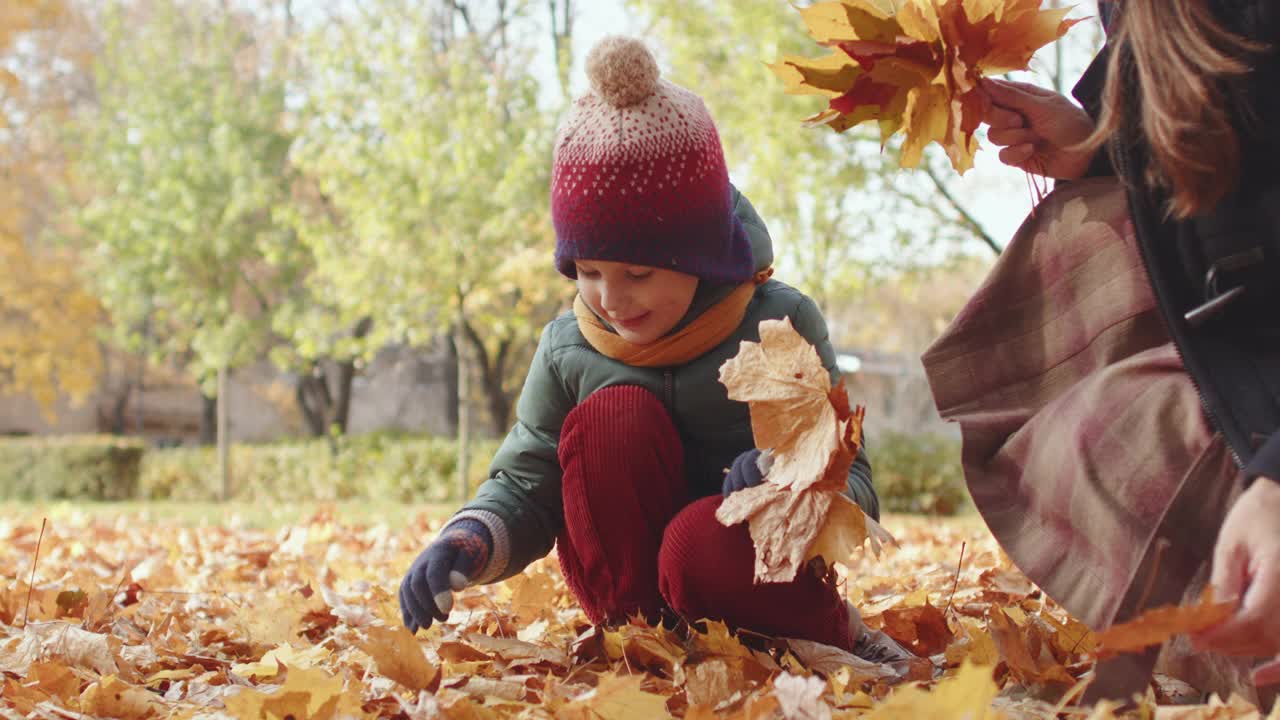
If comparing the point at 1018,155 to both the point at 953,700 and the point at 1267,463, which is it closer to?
the point at 1267,463

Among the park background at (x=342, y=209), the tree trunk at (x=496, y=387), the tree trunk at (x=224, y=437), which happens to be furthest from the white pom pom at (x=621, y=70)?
the tree trunk at (x=496, y=387)

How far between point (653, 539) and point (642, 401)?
268mm

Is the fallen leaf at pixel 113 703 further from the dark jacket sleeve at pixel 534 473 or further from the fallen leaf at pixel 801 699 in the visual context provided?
the fallen leaf at pixel 801 699

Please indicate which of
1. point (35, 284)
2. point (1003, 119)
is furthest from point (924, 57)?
point (35, 284)

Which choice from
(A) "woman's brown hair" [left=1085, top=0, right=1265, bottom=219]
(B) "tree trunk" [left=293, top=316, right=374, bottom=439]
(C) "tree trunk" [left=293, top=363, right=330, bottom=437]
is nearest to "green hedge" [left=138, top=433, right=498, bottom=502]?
(B) "tree trunk" [left=293, top=316, right=374, bottom=439]

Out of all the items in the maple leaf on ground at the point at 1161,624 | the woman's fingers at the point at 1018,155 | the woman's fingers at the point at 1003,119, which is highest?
the woman's fingers at the point at 1003,119

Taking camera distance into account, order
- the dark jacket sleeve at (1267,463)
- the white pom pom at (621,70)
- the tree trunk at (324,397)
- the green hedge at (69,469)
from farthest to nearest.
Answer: the tree trunk at (324,397) → the green hedge at (69,469) → the white pom pom at (621,70) → the dark jacket sleeve at (1267,463)

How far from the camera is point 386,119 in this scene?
10633 mm

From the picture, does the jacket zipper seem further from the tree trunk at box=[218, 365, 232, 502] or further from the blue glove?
the tree trunk at box=[218, 365, 232, 502]

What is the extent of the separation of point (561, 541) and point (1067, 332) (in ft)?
3.49

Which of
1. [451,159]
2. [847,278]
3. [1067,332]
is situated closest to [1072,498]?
[1067,332]

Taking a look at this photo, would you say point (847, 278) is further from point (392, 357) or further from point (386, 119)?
point (392, 357)

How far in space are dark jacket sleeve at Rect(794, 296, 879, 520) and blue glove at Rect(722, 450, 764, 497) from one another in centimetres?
19

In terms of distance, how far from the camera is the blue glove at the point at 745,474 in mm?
1569
